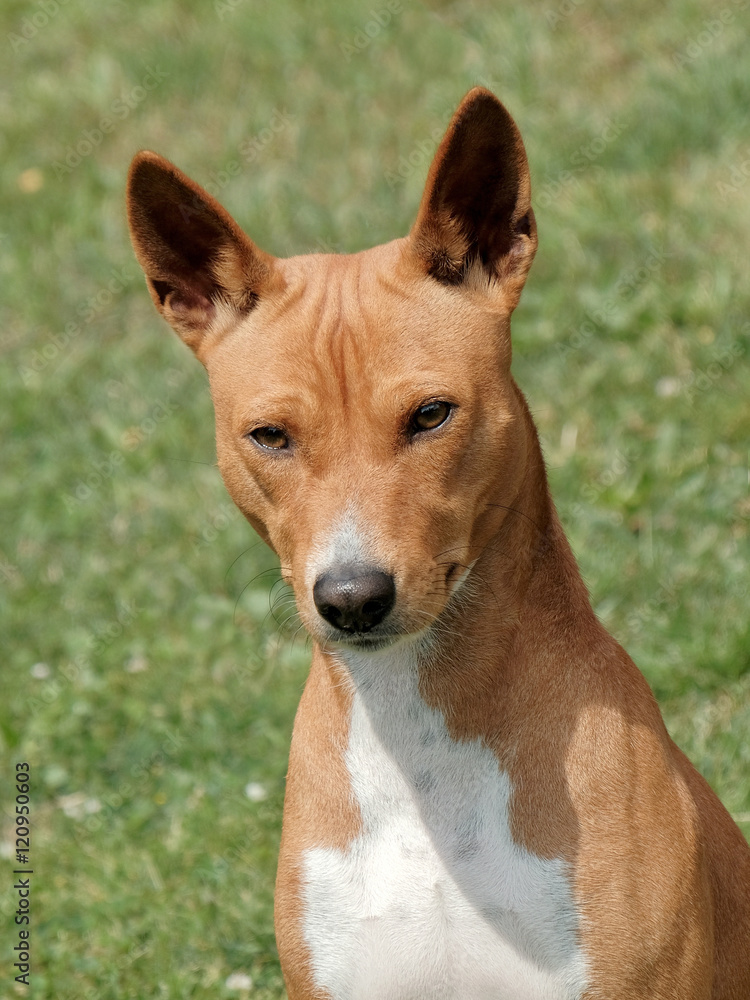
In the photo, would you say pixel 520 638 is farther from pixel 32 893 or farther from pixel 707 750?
pixel 32 893

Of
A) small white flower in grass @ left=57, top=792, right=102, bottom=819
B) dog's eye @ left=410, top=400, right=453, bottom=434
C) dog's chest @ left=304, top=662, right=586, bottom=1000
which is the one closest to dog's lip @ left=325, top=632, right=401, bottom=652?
dog's chest @ left=304, top=662, right=586, bottom=1000

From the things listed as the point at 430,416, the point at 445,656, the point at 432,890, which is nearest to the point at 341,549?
the point at 430,416

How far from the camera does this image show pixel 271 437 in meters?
3.58

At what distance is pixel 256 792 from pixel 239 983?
37.6 inches

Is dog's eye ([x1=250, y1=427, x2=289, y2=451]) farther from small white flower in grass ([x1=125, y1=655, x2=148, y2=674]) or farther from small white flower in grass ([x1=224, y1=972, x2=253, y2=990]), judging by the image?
small white flower in grass ([x1=125, y1=655, x2=148, y2=674])

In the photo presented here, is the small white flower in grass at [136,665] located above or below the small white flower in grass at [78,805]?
above

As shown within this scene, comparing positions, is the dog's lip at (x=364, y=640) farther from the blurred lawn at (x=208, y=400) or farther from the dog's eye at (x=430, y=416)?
the blurred lawn at (x=208, y=400)

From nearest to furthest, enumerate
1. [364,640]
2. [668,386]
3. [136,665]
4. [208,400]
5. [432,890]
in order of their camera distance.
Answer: [364,640]
[432,890]
[136,665]
[668,386]
[208,400]

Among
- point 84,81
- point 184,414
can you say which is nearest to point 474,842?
point 184,414

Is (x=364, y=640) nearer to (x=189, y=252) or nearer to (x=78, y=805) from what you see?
(x=189, y=252)

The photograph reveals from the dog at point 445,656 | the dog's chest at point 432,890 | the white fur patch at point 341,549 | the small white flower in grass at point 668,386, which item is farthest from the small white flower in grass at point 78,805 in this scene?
the small white flower in grass at point 668,386

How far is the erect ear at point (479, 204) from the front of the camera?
137 inches

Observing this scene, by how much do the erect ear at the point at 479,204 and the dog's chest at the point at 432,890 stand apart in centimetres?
118

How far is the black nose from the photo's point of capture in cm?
322
